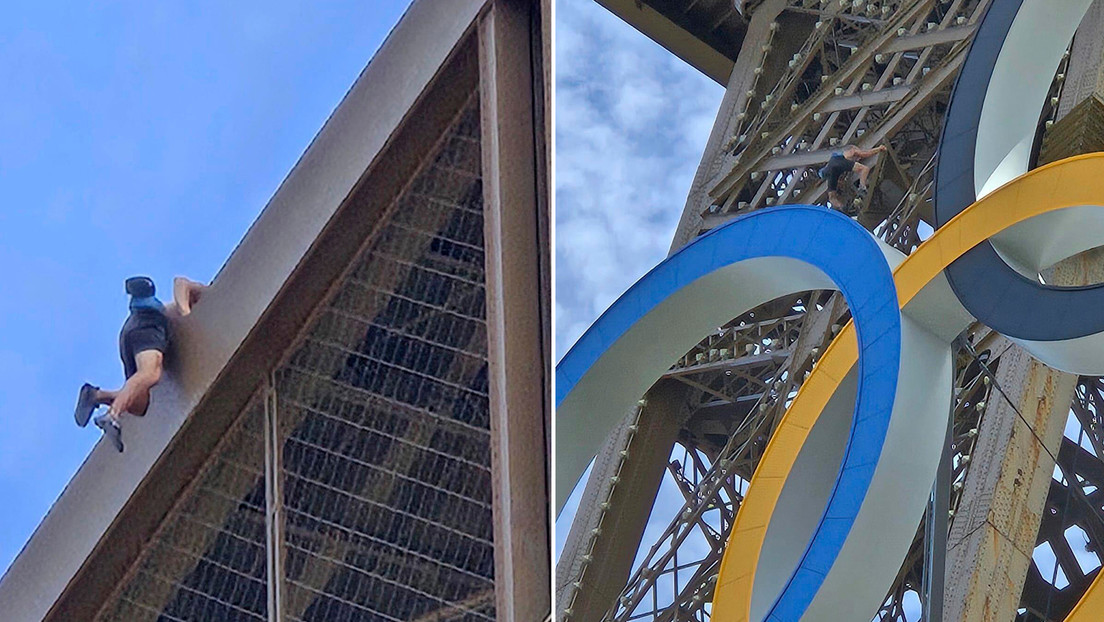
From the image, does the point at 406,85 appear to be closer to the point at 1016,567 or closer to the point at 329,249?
the point at 329,249

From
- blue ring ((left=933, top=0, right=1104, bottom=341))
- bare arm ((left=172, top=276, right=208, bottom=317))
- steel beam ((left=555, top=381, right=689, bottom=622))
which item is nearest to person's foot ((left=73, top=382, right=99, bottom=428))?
bare arm ((left=172, top=276, right=208, bottom=317))

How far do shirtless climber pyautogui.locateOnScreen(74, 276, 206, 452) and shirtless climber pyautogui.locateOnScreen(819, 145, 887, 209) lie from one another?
957 centimetres

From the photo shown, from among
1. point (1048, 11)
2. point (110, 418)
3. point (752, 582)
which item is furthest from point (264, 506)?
point (1048, 11)

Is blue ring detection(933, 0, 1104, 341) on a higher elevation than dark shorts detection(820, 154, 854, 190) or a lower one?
lower

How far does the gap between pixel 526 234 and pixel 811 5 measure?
540 inches

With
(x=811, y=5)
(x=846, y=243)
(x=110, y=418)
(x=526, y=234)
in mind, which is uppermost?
(x=811, y=5)

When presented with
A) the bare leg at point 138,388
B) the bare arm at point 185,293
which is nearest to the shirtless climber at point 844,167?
the bare arm at point 185,293

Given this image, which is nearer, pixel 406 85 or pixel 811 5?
pixel 406 85

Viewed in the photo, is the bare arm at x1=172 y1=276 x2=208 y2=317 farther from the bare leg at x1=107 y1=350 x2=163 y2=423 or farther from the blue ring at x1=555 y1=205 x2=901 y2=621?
the blue ring at x1=555 y1=205 x2=901 y2=621

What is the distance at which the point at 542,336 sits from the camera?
4.45 metres

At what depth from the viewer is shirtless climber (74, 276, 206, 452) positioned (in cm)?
442

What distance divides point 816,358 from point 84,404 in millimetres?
9147

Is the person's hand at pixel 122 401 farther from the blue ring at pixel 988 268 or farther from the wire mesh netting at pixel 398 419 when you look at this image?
the blue ring at pixel 988 268

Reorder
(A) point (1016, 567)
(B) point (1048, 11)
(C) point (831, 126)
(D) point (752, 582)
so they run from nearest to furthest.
A: (D) point (752, 582) → (B) point (1048, 11) → (A) point (1016, 567) → (C) point (831, 126)
